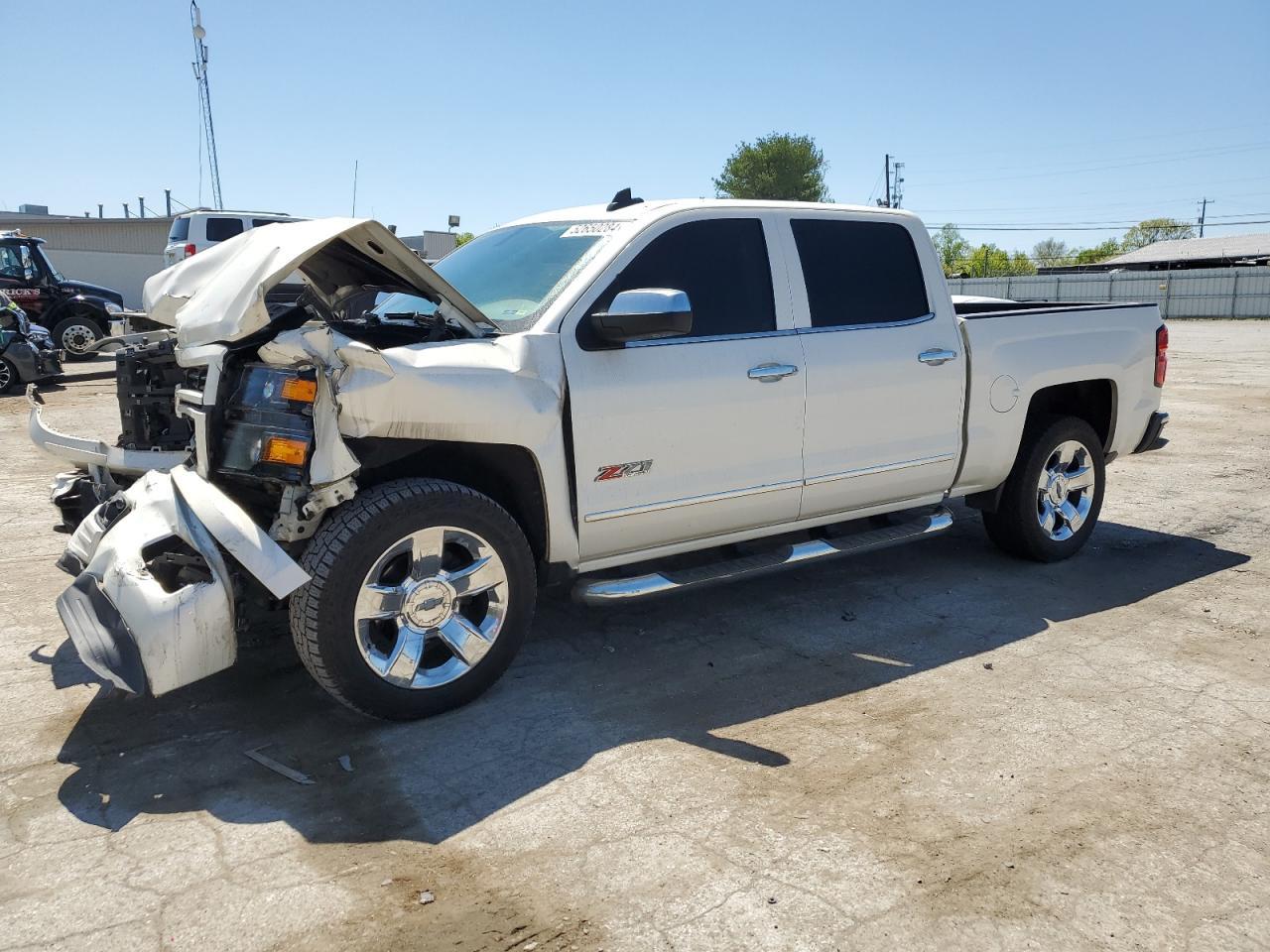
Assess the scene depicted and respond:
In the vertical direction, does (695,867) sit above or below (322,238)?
below

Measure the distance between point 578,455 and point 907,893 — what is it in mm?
2041

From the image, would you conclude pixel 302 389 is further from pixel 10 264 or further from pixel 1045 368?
pixel 10 264

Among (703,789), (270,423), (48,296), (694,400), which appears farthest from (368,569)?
(48,296)

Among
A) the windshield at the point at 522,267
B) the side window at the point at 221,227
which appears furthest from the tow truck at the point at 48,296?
the windshield at the point at 522,267

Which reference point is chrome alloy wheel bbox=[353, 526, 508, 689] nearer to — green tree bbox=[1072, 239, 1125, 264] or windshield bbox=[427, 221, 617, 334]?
windshield bbox=[427, 221, 617, 334]

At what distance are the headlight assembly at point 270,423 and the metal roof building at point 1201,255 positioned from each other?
216 feet

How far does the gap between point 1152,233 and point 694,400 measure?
4584 inches

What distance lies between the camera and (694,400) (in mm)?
4316

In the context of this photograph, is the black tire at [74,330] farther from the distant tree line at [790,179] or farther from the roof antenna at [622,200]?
the distant tree line at [790,179]

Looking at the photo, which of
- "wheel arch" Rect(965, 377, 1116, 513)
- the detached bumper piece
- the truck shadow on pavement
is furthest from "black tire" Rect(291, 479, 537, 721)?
the detached bumper piece

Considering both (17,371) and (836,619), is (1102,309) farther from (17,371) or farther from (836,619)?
(17,371)

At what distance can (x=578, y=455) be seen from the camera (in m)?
4.07

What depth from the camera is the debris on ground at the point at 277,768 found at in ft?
11.2

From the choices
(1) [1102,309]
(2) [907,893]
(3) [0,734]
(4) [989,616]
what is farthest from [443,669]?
(1) [1102,309]
